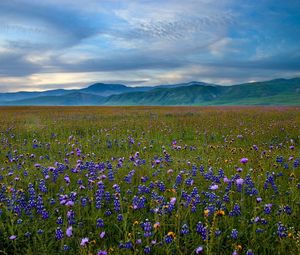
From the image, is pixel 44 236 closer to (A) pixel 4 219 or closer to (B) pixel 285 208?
(A) pixel 4 219

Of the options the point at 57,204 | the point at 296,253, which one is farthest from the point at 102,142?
the point at 296,253

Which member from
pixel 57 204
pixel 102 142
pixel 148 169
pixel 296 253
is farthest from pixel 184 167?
pixel 102 142

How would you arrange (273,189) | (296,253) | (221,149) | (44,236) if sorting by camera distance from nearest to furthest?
1. (296,253)
2. (44,236)
3. (273,189)
4. (221,149)

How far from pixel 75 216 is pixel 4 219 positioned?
1141mm

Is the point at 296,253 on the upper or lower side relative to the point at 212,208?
lower

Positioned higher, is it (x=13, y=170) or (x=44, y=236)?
(x=13, y=170)

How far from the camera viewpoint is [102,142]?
12.5 metres

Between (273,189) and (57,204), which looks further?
(273,189)

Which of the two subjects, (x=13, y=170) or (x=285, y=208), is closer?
(x=285, y=208)

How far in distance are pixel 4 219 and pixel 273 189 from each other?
15.8 ft

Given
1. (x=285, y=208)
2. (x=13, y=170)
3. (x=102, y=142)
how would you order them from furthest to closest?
(x=102, y=142)
(x=13, y=170)
(x=285, y=208)

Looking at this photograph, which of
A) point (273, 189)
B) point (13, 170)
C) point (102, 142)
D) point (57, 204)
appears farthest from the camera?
point (102, 142)

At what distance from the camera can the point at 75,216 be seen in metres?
4.76

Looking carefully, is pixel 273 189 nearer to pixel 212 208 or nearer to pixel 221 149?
pixel 212 208
